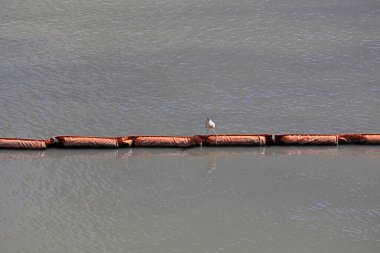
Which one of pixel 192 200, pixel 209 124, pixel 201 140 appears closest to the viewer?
pixel 192 200

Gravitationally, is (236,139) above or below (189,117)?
below

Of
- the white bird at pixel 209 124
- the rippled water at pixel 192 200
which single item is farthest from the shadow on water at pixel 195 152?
the white bird at pixel 209 124

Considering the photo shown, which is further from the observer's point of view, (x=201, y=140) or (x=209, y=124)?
(x=201, y=140)

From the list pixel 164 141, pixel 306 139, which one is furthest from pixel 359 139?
pixel 164 141

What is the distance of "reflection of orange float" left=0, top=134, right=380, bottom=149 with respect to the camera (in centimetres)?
749

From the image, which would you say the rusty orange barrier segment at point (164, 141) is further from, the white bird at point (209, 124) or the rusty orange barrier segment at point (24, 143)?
the rusty orange barrier segment at point (24, 143)

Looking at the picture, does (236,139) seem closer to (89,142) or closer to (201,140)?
(201,140)

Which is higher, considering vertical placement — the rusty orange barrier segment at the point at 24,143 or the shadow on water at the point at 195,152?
the rusty orange barrier segment at the point at 24,143

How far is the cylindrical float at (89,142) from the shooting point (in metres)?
7.52

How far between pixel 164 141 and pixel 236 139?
62cm

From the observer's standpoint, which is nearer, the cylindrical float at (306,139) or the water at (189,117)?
the water at (189,117)

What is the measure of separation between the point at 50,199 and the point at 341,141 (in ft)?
8.39

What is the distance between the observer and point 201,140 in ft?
24.8

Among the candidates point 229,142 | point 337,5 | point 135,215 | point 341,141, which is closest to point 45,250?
point 135,215
